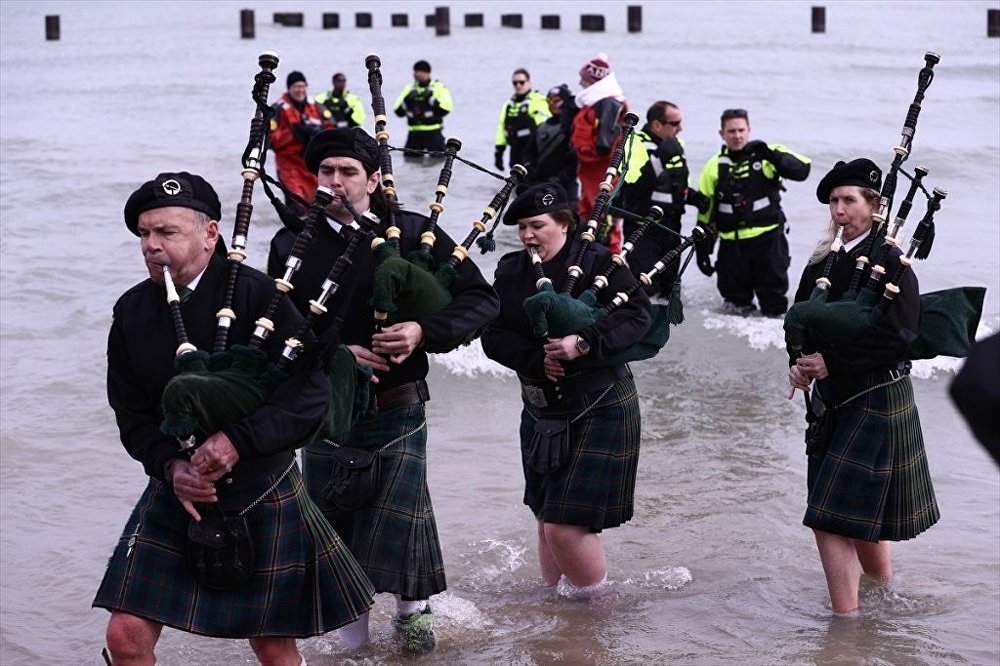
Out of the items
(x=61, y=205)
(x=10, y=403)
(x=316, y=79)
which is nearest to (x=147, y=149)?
(x=61, y=205)

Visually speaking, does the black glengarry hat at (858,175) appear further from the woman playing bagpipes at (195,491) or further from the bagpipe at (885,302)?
the woman playing bagpipes at (195,491)

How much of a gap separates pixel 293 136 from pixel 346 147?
9.83 m

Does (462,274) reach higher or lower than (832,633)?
higher

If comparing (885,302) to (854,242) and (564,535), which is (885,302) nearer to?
(854,242)

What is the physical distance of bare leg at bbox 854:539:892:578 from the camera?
523 centimetres

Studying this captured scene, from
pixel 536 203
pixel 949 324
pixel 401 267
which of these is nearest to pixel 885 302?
pixel 949 324

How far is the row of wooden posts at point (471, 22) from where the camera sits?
40.3 meters

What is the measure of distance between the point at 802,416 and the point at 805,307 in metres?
3.66

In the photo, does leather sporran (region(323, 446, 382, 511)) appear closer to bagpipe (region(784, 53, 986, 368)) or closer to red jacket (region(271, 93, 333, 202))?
bagpipe (region(784, 53, 986, 368))

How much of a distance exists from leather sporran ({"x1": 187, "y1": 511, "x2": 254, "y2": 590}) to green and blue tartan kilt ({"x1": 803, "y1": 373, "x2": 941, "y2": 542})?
2.09m

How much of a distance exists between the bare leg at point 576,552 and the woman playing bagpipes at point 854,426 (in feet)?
2.61

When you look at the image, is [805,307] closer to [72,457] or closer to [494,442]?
[494,442]

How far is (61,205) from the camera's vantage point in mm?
15867

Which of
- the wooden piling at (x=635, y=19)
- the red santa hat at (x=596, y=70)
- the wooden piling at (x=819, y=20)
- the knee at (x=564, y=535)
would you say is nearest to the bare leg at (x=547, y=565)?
the knee at (x=564, y=535)
